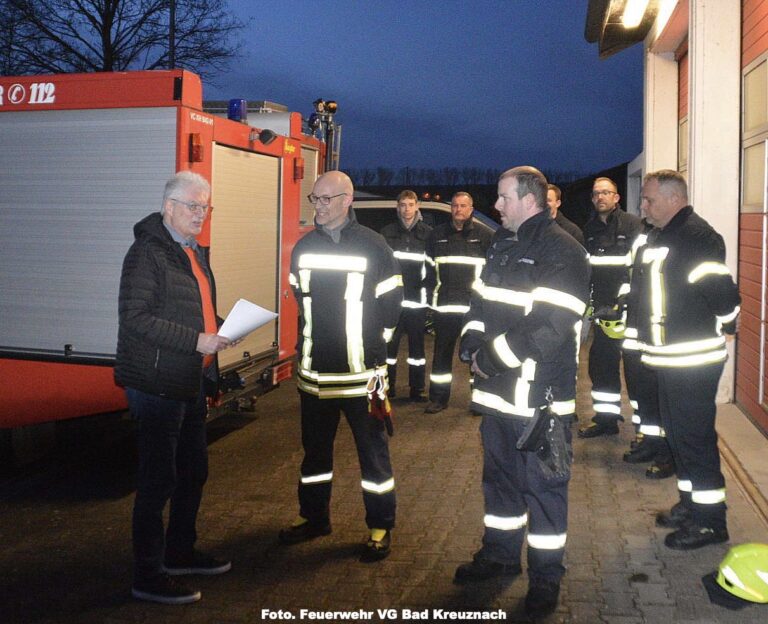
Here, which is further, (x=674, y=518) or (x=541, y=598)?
(x=674, y=518)

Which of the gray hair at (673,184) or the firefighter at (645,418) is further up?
the gray hair at (673,184)

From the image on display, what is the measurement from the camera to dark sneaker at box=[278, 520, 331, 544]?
5.25 metres

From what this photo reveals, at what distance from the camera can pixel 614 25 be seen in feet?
40.0

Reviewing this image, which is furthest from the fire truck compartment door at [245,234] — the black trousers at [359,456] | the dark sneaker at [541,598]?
the dark sneaker at [541,598]

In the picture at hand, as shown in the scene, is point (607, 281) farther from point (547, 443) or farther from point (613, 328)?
point (547, 443)

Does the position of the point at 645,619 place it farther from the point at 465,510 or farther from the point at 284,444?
→ the point at 284,444

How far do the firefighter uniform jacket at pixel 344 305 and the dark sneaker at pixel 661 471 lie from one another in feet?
8.05

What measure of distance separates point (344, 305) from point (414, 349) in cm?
453

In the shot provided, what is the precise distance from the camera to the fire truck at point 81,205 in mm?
6246

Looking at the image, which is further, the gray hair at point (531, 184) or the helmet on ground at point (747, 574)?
the gray hair at point (531, 184)

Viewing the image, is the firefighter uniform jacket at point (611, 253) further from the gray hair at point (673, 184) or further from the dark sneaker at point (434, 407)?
the gray hair at point (673, 184)

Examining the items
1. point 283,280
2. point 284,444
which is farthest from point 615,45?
point 284,444

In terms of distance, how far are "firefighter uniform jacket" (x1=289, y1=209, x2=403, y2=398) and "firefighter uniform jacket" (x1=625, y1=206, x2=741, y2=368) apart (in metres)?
1.54

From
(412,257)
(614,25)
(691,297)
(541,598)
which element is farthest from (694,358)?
(614,25)
